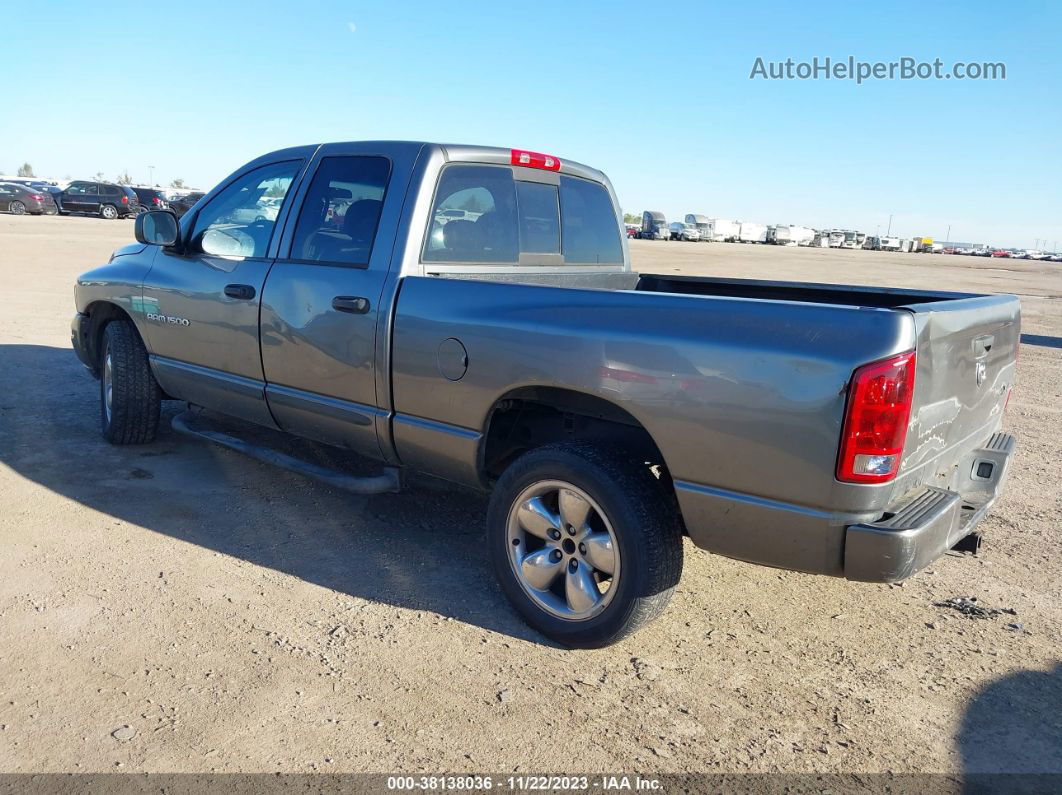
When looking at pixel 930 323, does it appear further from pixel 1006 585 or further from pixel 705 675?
pixel 1006 585

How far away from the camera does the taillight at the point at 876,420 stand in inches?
101

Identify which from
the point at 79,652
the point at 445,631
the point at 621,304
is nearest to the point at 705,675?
the point at 445,631

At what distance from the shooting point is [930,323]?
8.87ft

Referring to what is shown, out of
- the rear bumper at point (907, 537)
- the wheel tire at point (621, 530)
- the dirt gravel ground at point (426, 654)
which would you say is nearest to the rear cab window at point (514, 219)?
the wheel tire at point (621, 530)

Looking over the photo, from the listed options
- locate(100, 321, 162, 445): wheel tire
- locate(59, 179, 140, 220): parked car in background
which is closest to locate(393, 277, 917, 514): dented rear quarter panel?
locate(100, 321, 162, 445): wheel tire

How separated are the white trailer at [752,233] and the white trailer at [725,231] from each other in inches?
29.6

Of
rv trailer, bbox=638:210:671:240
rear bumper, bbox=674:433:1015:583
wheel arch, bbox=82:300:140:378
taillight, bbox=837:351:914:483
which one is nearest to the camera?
taillight, bbox=837:351:914:483

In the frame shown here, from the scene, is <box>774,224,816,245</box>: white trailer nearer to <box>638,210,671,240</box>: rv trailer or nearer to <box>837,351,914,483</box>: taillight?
<box>638,210,671,240</box>: rv trailer

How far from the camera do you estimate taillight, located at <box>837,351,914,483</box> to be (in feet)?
8.42

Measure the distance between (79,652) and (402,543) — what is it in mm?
1552

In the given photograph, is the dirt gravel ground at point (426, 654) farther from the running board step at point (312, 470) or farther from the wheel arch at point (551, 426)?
the wheel arch at point (551, 426)

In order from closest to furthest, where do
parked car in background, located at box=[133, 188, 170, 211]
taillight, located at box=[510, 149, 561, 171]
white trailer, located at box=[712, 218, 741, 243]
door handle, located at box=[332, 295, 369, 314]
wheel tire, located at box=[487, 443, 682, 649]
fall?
wheel tire, located at box=[487, 443, 682, 649]
door handle, located at box=[332, 295, 369, 314]
taillight, located at box=[510, 149, 561, 171]
parked car in background, located at box=[133, 188, 170, 211]
white trailer, located at box=[712, 218, 741, 243]

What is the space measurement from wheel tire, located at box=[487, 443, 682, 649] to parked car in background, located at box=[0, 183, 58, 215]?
129ft

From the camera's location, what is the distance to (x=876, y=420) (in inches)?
102
